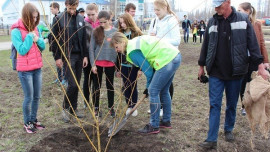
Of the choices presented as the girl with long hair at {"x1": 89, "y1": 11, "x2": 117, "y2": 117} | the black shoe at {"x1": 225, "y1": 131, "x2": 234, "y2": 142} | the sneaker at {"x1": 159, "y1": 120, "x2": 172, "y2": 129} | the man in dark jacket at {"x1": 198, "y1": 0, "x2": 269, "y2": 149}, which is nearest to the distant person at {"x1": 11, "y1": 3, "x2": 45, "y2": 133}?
the girl with long hair at {"x1": 89, "y1": 11, "x2": 117, "y2": 117}

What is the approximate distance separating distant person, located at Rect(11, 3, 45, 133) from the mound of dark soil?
0.46 meters

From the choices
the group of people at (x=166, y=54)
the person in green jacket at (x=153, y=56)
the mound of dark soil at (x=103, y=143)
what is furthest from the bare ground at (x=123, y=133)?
the person in green jacket at (x=153, y=56)

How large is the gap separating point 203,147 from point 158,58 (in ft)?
3.81

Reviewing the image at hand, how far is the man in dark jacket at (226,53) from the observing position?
8.93 feet

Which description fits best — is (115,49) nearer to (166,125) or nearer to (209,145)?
(166,125)

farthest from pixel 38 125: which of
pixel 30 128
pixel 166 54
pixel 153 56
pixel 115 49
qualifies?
pixel 166 54

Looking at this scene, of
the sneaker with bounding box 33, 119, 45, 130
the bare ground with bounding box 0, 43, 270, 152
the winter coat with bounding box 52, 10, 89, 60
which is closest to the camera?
the bare ground with bounding box 0, 43, 270, 152

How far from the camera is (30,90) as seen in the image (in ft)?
10.4

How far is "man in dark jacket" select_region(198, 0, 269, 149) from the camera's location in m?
2.72

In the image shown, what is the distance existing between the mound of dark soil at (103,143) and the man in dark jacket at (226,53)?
1.95 ft

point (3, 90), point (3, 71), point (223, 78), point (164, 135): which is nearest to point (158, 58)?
point (223, 78)

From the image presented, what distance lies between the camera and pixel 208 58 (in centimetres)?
293

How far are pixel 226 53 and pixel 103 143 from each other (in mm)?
1792

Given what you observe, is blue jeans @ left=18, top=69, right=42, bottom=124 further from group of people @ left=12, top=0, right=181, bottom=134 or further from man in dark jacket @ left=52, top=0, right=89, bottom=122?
man in dark jacket @ left=52, top=0, right=89, bottom=122
